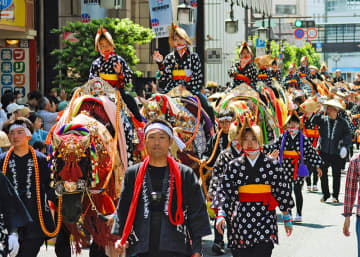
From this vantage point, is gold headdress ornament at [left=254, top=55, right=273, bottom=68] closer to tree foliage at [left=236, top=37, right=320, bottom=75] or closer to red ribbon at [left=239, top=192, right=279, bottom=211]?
red ribbon at [left=239, top=192, right=279, bottom=211]

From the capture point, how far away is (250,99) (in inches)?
597

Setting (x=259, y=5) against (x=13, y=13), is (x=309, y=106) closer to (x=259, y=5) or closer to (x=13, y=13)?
(x=13, y=13)

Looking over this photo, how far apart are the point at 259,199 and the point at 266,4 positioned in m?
31.6

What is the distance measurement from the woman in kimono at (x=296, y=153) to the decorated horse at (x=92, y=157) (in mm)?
3901

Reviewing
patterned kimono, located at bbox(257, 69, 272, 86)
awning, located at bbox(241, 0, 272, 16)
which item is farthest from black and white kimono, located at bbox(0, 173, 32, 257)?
awning, located at bbox(241, 0, 272, 16)

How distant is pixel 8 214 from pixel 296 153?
7951 mm

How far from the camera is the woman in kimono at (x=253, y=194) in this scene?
25.6 ft

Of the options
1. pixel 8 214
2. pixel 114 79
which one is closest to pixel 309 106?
pixel 114 79

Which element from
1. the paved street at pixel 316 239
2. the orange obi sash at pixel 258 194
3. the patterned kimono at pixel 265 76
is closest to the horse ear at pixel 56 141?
the orange obi sash at pixel 258 194

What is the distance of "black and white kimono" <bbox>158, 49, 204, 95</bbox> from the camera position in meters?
13.8

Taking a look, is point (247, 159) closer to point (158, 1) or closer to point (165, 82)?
point (165, 82)

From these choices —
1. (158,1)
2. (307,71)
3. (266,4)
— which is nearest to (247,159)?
(158,1)

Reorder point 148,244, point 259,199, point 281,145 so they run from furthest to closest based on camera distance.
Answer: point 281,145
point 259,199
point 148,244

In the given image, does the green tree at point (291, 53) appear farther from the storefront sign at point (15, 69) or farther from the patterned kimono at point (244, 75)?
the patterned kimono at point (244, 75)
